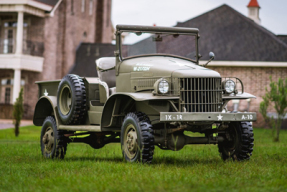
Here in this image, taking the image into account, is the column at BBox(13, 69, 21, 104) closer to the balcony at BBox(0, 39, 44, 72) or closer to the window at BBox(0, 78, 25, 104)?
the balcony at BBox(0, 39, 44, 72)

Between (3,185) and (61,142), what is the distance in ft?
13.5

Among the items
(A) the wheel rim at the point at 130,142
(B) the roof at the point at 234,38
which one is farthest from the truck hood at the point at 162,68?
(B) the roof at the point at 234,38

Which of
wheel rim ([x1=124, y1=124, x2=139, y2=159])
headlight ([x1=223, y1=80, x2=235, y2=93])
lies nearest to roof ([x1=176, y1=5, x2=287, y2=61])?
headlight ([x1=223, y1=80, x2=235, y2=93])

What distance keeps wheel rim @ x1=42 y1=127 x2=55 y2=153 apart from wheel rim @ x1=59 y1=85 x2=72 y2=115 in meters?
0.68

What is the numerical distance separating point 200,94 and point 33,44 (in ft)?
75.9

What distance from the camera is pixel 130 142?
27.7 feet

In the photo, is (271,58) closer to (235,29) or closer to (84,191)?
(235,29)

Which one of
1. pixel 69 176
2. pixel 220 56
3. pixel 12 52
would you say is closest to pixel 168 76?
pixel 69 176

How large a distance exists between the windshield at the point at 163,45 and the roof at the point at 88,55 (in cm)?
2128

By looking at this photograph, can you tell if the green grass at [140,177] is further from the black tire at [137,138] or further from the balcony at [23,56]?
the balcony at [23,56]

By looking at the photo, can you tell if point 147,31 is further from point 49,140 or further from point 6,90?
point 6,90

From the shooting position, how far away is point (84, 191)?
553 centimetres

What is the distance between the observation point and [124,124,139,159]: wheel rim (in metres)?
8.35

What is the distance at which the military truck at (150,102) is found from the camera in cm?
823
